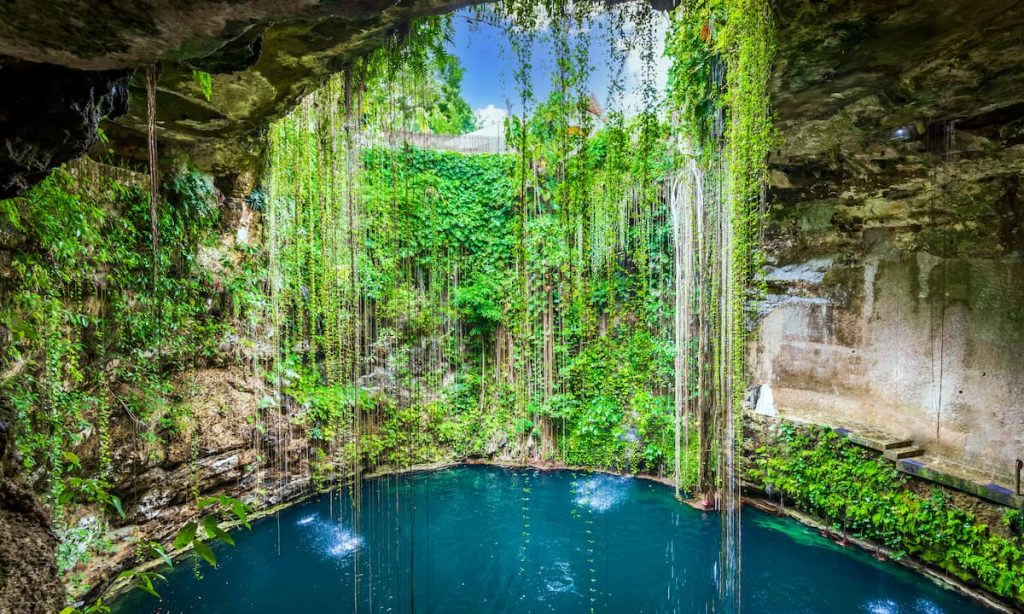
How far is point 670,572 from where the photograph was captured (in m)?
4.28

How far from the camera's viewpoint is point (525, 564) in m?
4.46

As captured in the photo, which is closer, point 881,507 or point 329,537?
point 881,507

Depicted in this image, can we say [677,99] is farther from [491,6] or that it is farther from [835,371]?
[835,371]

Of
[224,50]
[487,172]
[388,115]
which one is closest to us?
[224,50]

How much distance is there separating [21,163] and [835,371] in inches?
278

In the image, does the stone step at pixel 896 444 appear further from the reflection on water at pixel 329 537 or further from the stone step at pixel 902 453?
the reflection on water at pixel 329 537

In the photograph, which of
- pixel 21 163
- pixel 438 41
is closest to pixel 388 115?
pixel 438 41

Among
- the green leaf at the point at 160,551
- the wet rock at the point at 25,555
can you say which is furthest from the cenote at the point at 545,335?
the green leaf at the point at 160,551

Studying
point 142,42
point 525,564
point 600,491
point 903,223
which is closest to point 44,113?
point 142,42

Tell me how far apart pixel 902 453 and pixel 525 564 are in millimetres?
3991

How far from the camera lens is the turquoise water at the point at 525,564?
12.5ft

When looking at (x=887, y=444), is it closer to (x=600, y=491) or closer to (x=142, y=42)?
(x=600, y=491)

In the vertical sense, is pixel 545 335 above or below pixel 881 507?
above

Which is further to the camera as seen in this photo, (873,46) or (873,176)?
(873,176)
